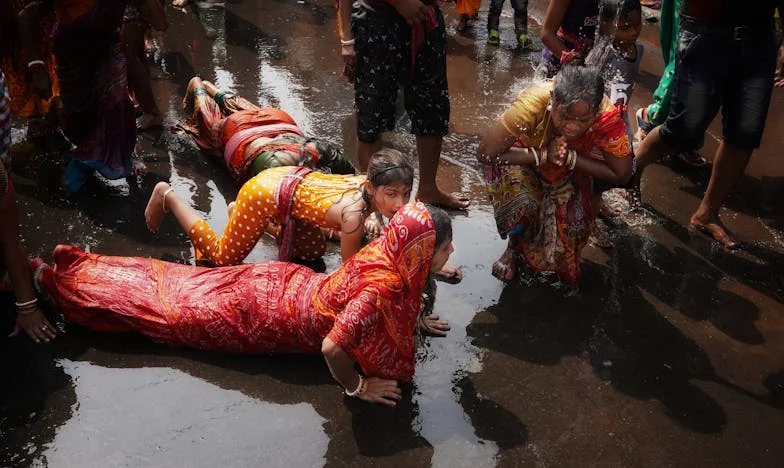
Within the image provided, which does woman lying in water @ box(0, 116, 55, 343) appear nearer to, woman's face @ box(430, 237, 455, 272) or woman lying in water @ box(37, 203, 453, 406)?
woman lying in water @ box(37, 203, 453, 406)

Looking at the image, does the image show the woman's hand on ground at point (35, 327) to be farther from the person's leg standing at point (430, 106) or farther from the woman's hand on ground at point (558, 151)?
the woman's hand on ground at point (558, 151)

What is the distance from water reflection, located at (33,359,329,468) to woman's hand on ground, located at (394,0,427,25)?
2066 millimetres

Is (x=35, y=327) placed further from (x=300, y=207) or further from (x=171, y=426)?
(x=300, y=207)

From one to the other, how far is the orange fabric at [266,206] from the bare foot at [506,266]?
0.93m

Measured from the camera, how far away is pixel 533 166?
3.54 metres

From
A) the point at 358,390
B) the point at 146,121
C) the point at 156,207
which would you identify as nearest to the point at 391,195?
the point at 358,390

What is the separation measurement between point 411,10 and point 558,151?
1.09 meters

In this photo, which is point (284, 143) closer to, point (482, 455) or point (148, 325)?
point (148, 325)

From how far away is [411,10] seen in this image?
3621mm

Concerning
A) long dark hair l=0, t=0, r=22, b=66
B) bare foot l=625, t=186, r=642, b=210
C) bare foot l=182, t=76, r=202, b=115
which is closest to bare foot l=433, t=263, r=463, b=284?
bare foot l=625, t=186, r=642, b=210

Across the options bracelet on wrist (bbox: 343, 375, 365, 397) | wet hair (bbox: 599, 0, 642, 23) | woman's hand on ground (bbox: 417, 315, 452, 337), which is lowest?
woman's hand on ground (bbox: 417, 315, 452, 337)

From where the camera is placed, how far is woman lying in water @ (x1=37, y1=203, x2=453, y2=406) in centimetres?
266

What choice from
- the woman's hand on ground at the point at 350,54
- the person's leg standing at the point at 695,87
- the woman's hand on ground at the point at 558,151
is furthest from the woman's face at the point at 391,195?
the person's leg standing at the point at 695,87

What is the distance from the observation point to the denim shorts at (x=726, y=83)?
3.82 m
